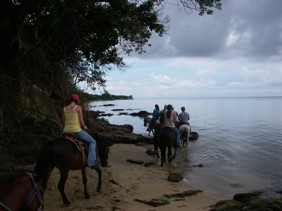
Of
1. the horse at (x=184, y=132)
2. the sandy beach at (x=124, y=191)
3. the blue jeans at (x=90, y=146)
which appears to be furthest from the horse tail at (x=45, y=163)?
the horse at (x=184, y=132)

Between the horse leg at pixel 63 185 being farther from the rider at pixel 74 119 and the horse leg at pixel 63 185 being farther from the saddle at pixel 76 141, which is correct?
the rider at pixel 74 119

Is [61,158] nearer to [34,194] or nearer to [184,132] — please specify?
[34,194]

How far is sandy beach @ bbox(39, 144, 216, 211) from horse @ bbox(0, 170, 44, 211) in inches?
152

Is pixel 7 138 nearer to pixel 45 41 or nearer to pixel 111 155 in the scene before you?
pixel 45 41

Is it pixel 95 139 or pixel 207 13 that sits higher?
pixel 207 13

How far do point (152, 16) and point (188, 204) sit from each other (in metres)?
7.76

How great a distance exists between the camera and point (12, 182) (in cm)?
461

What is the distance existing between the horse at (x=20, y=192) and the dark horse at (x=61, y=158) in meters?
2.77

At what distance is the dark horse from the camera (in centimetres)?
782

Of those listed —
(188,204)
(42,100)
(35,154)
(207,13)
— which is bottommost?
(188,204)

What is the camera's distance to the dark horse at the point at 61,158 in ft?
25.7

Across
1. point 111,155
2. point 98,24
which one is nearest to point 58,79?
point 98,24

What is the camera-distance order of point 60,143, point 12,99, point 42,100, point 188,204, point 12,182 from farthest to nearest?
point 42,100, point 12,99, point 188,204, point 60,143, point 12,182

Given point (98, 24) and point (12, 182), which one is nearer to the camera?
point (12, 182)
